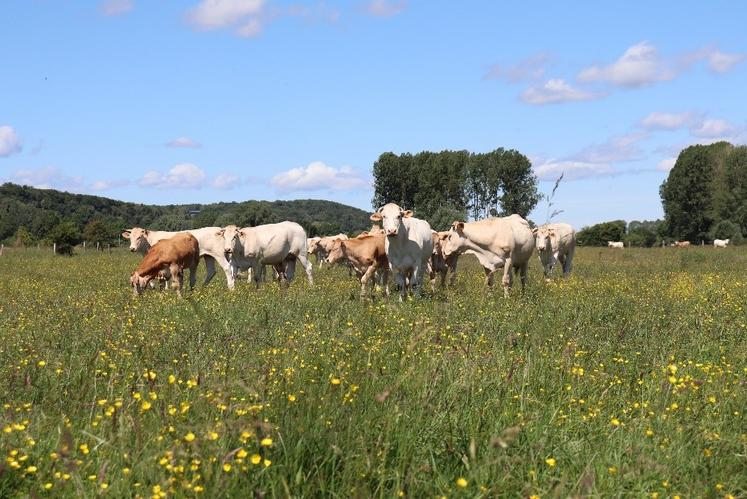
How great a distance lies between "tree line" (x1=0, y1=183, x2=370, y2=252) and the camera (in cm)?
9219

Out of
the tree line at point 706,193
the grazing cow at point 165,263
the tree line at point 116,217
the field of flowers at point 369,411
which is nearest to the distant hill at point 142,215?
the tree line at point 116,217

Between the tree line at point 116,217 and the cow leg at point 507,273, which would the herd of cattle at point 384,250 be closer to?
the cow leg at point 507,273

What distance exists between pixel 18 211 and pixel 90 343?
160 metres

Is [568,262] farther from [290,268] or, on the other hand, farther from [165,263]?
[165,263]

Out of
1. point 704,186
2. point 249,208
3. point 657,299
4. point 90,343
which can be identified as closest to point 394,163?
point 249,208

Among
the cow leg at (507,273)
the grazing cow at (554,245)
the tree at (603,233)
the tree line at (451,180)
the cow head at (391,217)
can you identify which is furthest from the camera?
the tree at (603,233)

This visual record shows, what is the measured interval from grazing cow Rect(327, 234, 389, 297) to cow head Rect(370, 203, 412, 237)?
1726 mm

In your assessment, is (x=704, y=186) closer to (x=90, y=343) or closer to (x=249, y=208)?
(x=249, y=208)

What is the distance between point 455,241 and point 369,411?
48.9ft

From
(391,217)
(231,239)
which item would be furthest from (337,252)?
(231,239)

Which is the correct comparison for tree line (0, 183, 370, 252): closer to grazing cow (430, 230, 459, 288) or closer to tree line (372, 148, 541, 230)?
tree line (372, 148, 541, 230)

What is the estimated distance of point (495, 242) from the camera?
732 inches

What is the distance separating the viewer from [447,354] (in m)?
7.12

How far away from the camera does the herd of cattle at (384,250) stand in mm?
16969
